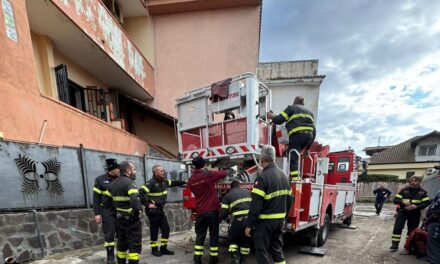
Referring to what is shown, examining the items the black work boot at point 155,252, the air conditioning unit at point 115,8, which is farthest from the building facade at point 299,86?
the black work boot at point 155,252

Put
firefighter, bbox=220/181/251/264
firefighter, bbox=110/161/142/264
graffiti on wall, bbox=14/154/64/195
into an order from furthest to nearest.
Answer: graffiti on wall, bbox=14/154/64/195 → firefighter, bbox=220/181/251/264 → firefighter, bbox=110/161/142/264

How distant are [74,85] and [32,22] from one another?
2.79 meters

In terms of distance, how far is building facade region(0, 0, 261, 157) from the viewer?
16.6 feet

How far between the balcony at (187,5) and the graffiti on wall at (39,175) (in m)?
10.2

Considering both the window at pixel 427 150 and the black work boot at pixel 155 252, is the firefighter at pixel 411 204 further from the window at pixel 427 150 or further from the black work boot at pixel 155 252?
the window at pixel 427 150

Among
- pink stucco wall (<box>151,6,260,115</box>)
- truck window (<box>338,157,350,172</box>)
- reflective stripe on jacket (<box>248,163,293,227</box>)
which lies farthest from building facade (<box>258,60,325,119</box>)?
reflective stripe on jacket (<box>248,163,293,227</box>)

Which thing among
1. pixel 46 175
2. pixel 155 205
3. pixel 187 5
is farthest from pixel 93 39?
→ pixel 187 5

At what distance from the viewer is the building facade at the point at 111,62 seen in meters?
5.06

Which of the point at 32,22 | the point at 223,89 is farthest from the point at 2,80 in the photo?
the point at 223,89

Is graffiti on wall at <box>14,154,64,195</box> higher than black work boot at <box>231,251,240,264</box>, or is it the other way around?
graffiti on wall at <box>14,154,64,195</box>

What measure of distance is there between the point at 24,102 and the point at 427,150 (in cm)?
3972

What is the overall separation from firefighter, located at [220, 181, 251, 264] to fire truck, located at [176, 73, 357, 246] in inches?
16.9

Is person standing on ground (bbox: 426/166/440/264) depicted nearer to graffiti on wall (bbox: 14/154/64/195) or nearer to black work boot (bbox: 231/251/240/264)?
black work boot (bbox: 231/251/240/264)

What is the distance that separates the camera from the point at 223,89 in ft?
15.2
